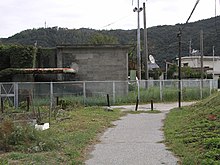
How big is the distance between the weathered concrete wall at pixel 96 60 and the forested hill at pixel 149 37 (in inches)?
1375

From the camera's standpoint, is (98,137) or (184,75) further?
(184,75)

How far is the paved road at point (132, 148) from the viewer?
9336mm

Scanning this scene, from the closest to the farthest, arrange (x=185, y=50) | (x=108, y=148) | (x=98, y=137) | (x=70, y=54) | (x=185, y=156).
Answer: (x=185, y=156), (x=108, y=148), (x=98, y=137), (x=70, y=54), (x=185, y=50)

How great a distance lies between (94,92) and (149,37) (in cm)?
7514

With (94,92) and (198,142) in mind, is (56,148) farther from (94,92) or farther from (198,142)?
(94,92)

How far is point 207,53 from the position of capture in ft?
349

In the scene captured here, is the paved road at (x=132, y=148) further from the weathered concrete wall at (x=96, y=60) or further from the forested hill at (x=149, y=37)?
the forested hill at (x=149, y=37)

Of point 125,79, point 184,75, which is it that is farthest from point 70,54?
point 184,75

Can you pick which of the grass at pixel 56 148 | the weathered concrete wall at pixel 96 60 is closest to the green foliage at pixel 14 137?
the grass at pixel 56 148

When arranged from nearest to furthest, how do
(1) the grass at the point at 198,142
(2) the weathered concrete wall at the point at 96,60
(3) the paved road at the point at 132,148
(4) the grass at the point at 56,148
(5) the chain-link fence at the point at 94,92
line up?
A: 1. (1) the grass at the point at 198,142
2. (4) the grass at the point at 56,148
3. (3) the paved road at the point at 132,148
4. (5) the chain-link fence at the point at 94,92
5. (2) the weathered concrete wall at the point at 96,60

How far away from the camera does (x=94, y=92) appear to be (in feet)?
105

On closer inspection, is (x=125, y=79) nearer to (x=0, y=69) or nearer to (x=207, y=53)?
(x=0, y=69)

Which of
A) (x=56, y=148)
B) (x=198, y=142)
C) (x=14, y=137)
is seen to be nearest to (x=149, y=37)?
(x=198, y=142)

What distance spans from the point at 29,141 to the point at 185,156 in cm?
425
